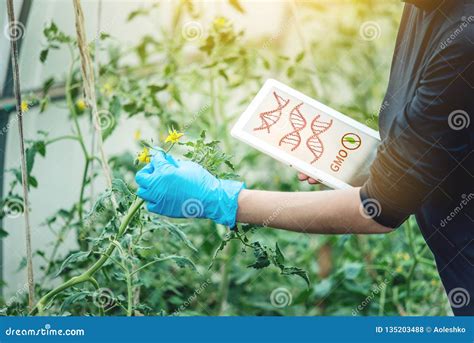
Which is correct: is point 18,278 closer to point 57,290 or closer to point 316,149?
point 57,290

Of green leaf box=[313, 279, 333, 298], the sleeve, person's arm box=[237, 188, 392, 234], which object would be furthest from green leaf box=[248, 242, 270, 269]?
green leaf box=[313, 279, 333, 298]

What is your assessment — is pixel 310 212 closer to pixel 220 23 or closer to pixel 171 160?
pixel 171 160

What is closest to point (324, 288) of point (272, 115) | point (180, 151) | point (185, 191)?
point (180, 151)

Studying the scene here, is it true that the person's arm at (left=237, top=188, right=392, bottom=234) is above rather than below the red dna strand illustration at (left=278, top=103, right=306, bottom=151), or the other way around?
below

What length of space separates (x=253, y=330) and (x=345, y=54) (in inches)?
85.8

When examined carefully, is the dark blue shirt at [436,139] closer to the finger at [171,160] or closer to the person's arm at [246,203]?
the person's arm at [246,203]

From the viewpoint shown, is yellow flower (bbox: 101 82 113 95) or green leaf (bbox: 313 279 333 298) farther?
green leaf (bbox: 313 279 333 298)

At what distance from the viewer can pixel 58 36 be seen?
191cm

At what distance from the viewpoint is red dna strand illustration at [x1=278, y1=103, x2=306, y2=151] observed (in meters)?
1.72

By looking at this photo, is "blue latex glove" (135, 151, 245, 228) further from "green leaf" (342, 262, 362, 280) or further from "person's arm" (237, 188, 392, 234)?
"green leaf" (342, 262, 362, 280)

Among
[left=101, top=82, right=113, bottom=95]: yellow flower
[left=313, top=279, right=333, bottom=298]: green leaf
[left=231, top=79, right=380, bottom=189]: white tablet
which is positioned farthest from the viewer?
[left=313, top=279, right=333, bottom=298]: green leaf

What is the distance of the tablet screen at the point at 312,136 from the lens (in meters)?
1.72

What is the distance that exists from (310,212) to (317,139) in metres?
0.27

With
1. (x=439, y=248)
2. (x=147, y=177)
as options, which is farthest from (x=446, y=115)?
(x=147, y=177)
